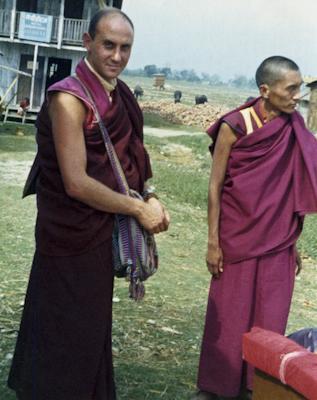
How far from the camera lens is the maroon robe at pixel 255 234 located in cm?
352

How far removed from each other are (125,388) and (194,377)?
49 cm

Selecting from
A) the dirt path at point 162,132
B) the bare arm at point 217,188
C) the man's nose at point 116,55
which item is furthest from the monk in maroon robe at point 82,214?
the dirt path at point 162,132

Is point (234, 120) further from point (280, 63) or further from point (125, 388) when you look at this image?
point (125, 388)

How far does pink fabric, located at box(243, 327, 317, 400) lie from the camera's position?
233 cm

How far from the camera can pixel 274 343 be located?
8.51ft

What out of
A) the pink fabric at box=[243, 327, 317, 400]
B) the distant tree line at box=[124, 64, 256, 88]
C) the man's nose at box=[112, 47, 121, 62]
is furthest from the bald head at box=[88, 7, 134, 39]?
the distant tree line at box=[124, 64, 256, 88]

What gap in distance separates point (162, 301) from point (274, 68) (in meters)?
2.50

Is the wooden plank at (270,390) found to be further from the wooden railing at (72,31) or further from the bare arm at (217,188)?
the wooden railing at (72,31)

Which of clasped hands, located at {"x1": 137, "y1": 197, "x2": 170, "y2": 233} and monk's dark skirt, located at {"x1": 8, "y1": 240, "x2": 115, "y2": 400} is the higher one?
clasped hands, located at {"x1": 137, "y1": 197, "x2": 170, "y2": 233}

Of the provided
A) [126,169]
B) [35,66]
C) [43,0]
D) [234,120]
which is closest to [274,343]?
[126,169]

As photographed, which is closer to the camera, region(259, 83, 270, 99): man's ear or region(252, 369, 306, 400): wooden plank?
Answer: region(252, 369, 306, 400): wooden plank

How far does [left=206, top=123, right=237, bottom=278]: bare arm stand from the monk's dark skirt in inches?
31.4

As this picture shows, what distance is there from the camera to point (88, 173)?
9.15 feet

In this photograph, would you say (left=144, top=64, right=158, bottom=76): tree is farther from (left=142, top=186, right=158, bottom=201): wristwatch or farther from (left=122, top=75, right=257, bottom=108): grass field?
(left=142, top=186, right=158, bottom=201): wristwatch
